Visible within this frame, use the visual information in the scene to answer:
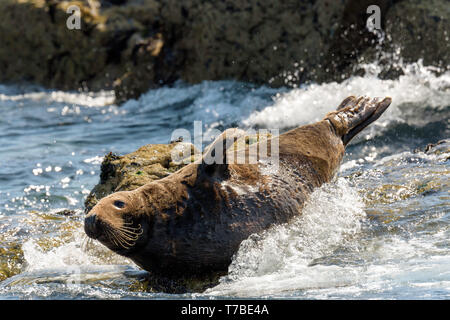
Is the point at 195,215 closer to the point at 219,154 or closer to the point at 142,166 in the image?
the point at 219,154

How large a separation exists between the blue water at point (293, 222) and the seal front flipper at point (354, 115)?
573mm

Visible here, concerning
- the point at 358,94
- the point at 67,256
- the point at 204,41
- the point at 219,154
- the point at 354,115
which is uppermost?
the point at 204,41

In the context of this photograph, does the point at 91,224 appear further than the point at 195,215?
No

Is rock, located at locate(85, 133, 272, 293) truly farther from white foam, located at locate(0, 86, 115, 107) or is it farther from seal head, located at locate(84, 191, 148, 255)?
white foam, located at locate(0, 86, 115, 107)

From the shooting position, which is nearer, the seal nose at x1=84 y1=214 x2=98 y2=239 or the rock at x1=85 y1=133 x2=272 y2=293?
the seal nose at x1=84 y1=214 x2=98 y2=239

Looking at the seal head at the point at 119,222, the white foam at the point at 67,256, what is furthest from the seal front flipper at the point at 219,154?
the white foam at the point at 67,256

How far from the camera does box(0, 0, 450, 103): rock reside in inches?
497

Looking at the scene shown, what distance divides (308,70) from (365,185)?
5971mm

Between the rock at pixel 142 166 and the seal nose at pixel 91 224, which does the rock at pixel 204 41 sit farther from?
the seal nose at pixel 91 224

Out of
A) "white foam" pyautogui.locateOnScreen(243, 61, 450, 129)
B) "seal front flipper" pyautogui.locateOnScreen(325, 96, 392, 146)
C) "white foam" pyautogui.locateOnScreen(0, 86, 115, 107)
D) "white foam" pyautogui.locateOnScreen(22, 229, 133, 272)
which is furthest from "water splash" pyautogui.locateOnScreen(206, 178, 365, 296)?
"white foam" pyautogui.locateOnScreen(0, 86, 115, 107)

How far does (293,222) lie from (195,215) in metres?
0.96

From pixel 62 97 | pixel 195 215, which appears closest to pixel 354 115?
pixel 195 215

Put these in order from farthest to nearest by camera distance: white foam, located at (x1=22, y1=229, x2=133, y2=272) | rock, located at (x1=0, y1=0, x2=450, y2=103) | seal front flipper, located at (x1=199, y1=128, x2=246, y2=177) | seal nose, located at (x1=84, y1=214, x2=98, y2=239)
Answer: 1. rock, located at (x1=0, y1=0, x2=450, y2=103)
2. white foam, located at (x1=22, y1=229, x2=133, y2=272)
3. seal front flipper, located at (x1=199, y1=128, x2=246, y2=177)
4. seal nose, located at (x1=84, y1=214, x2=98, y2=239)

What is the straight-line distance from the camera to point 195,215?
17.3ft
